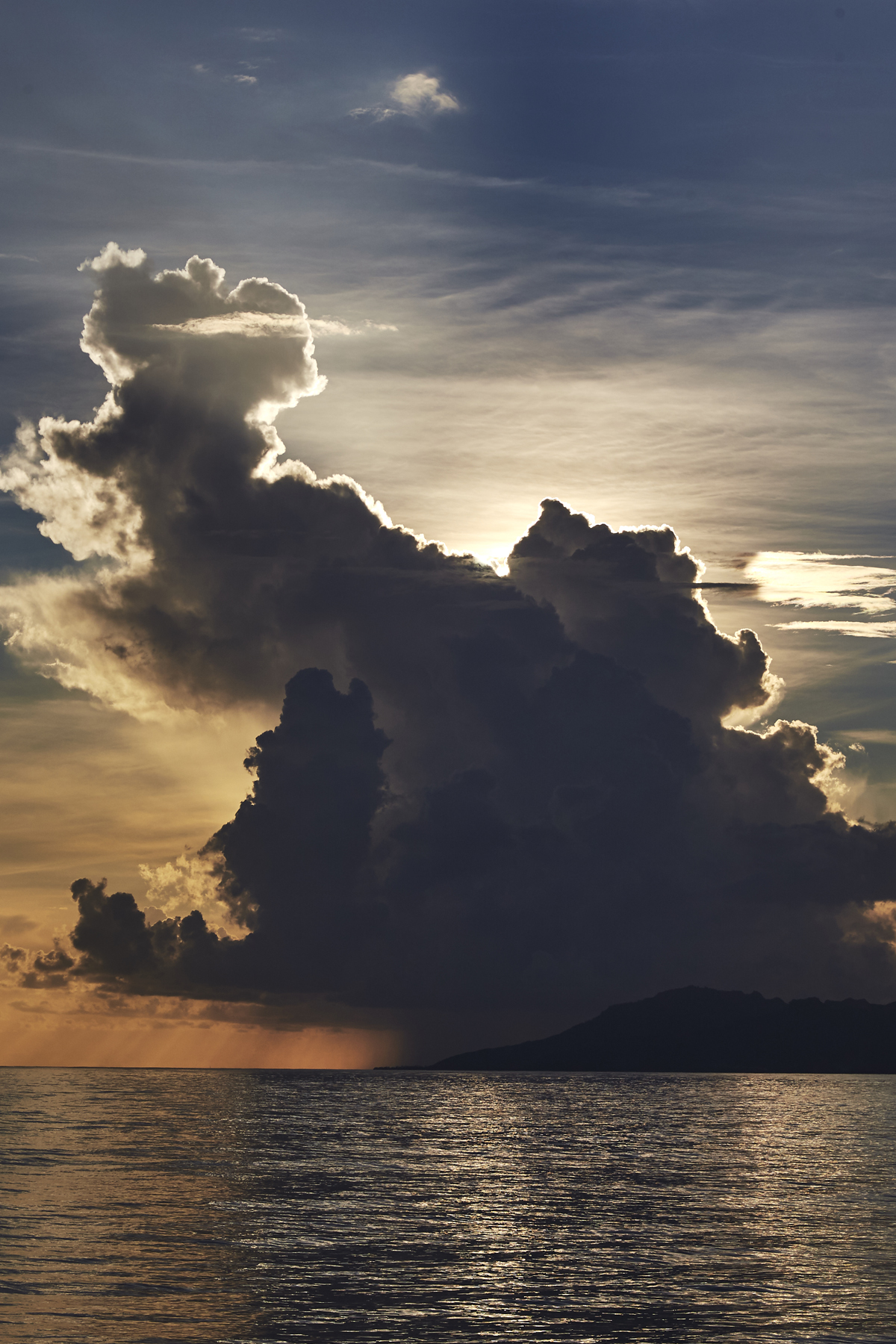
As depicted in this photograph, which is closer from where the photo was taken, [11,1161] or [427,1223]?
[427,1223]

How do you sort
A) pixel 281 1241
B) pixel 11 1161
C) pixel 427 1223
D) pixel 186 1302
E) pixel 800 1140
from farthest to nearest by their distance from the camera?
pixel 800 1140 < pixel 11 1161 < pixel 427 1223 < pixel 281 1241 < pixel 186 1302

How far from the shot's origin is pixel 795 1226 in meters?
80.4

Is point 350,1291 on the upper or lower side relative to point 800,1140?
upper

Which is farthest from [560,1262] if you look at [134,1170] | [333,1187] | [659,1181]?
[134,1170]

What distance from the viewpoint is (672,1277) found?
61.2 meters

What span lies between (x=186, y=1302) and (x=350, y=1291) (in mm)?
7400

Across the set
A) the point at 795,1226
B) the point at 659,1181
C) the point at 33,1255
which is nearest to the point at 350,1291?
the point at 33,1255

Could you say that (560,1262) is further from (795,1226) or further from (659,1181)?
(659,1181)

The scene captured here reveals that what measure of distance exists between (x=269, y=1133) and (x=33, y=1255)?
121356 mm

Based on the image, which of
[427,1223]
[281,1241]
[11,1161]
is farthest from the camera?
[11,1161]

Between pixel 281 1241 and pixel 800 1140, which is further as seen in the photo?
pixel 800 1140

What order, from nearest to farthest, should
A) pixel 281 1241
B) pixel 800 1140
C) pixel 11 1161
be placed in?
1. pixel 281 1241
2. pixel 11 1161
3. pixel 800 1140

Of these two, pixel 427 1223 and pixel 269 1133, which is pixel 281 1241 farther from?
pixel 269 1133

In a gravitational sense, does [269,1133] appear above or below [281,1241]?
below
